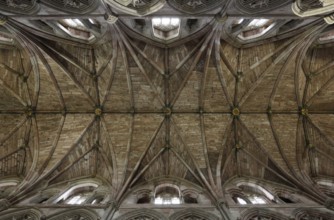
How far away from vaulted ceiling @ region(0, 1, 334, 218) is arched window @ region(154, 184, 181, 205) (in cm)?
84

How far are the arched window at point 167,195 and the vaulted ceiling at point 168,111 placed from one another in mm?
839

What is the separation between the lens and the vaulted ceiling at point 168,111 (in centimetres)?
1339

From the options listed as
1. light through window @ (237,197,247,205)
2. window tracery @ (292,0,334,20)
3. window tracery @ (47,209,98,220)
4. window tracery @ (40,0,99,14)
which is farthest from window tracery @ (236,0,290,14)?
window tracery @ (47,209,98,220)

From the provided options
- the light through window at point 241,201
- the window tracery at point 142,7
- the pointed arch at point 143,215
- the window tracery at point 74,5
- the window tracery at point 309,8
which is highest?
the window tracery at point 74,5

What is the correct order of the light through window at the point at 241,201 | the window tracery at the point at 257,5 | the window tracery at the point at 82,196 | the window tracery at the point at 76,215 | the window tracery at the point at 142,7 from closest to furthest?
the window tracery at the point at 142,7, the window tracery at the point at 257,5, the window tracery at the point at 76,215, the light through window at the point at 241,201, the window tracery at the point at 82,196

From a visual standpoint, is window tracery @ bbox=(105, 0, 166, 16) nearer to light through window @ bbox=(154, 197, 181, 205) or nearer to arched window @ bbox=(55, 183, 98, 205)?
light through window @ bbox=(154, 197, 181, 205)

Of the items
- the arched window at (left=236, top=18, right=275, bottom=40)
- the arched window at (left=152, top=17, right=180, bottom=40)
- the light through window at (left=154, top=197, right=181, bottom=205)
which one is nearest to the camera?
the light through window at (left=154, top=197, right=181, bottom=205)

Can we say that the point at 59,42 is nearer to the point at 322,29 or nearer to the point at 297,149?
the point at 322,29

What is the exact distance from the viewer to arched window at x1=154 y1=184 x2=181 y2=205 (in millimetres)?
11932

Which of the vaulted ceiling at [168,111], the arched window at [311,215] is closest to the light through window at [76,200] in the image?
the vaulted ceiling at [168,111]

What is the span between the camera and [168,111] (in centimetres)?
1473

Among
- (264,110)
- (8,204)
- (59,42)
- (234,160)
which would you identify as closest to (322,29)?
(264,110)

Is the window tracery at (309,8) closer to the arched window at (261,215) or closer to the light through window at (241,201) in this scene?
the arched window at (261,215)

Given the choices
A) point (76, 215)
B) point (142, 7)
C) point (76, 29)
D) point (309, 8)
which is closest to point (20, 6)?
point (142, 7)
